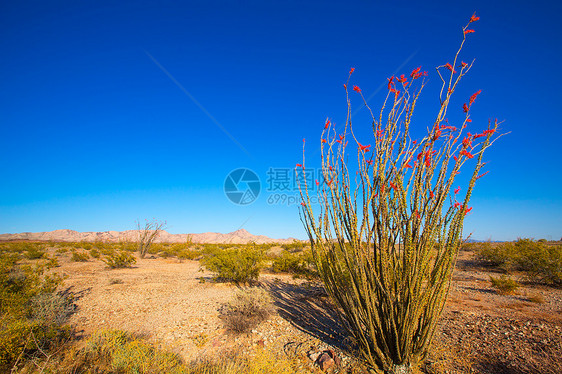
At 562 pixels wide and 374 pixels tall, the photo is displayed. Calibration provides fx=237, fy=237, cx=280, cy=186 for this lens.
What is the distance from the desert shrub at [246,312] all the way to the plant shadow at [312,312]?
0.52 meters

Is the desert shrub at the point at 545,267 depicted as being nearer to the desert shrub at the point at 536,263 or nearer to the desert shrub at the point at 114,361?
the desert shrub at the point at 536,263

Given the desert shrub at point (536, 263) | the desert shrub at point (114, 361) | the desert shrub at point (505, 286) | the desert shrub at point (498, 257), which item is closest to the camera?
the desert shrub at point (114, 361)

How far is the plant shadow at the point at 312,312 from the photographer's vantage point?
415 centimetres

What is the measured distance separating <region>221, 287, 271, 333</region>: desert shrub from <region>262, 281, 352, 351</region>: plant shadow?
0.52 m

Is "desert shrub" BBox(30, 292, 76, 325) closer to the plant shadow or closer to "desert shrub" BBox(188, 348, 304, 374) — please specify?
"desert shrub" BBox(188, 348, 304, 374)

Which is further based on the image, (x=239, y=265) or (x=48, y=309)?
(x=239, y=265)

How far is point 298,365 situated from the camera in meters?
3.34

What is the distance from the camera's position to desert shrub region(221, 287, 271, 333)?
4.57 m

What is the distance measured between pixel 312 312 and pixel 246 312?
1554mm

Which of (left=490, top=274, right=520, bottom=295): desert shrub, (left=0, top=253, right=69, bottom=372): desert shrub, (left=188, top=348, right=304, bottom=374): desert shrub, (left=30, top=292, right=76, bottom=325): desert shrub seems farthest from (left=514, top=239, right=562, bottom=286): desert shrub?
(left=30, top=292, right=76, bottom=325): desert shrub

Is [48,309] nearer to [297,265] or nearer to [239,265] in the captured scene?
[239,265]

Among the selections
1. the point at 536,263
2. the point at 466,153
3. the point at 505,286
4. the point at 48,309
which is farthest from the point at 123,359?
the point at 536,263

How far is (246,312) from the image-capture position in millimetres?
4969

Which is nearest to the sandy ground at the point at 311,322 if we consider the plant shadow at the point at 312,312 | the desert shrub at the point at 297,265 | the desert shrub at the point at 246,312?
the plant shadow at the point at 312,312
